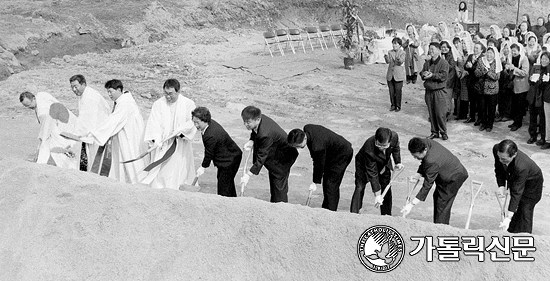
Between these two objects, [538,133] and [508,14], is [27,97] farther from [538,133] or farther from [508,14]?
[508,14]

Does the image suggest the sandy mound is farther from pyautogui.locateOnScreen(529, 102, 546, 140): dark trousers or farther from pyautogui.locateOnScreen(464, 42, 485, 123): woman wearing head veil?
pyautogui.locateOnScreen(464, 42, 485, 123): woman wearing head veil

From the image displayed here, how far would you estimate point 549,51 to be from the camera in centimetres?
1116

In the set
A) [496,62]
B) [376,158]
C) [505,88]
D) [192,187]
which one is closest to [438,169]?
[376,158]

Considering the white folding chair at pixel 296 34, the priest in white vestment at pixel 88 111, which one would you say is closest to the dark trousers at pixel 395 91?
the white folding chair at pixel 296 34

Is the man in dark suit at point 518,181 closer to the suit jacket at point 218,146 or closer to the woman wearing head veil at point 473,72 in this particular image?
the suit jacket at point 218,146

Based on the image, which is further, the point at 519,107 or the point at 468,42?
the point at 468,42

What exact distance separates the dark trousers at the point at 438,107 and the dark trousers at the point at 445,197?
443 cm

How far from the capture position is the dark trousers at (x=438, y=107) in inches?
435

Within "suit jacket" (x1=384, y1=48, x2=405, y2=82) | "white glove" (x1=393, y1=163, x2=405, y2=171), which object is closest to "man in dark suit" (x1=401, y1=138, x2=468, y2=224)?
"white glove" (x1=393, y1=163, x2=405, y2=171)

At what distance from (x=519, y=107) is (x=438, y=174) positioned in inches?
213

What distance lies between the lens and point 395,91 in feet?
42.8

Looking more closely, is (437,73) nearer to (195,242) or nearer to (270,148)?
(270,148)

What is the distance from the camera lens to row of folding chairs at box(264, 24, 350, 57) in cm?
1798

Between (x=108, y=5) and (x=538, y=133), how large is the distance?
43.3ft
